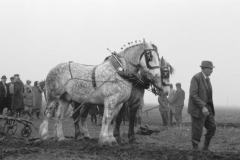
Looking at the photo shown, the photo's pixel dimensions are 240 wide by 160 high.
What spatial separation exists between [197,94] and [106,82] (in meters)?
2.15

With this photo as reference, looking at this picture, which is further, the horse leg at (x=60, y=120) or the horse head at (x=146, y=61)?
A: the horse leg at (x=60, y=120)

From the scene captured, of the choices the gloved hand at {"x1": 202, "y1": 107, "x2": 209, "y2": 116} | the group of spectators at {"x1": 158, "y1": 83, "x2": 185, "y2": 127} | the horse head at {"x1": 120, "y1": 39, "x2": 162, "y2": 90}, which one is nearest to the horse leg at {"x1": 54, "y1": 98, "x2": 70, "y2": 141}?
the horse head at {"x1": 120, "y1": 39, "x2": 162, "y2": 90}

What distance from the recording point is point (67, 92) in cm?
872

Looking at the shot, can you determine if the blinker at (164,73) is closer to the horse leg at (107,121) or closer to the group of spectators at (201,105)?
the group of spectators at (201,105)

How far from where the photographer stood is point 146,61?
7.89m

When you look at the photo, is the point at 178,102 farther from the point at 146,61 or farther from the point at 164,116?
the point at 146,61

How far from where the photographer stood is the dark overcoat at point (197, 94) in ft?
23.0

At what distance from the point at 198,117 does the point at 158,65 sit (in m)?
1.63

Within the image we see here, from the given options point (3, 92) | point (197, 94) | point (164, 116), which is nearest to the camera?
point (197, 94)

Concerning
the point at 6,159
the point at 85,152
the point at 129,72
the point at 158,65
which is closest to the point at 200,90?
the point at 158,65

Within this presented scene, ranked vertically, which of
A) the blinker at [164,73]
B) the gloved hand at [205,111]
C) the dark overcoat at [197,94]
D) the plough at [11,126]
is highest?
the blinker at [164,73]

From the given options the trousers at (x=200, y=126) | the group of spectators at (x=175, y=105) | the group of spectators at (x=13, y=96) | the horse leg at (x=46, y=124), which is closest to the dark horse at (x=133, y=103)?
the horse leg at (x=46, y=124)

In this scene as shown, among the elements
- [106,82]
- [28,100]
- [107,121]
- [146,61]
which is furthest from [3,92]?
[146,61]

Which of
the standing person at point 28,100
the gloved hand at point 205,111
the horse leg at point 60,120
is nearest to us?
the gloved hand at point 205,111
